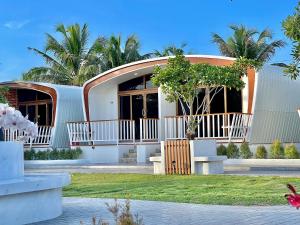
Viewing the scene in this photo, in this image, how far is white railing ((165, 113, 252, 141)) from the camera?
19.3 meters

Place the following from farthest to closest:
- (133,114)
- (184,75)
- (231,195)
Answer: (133,114), (184,75), (231,195)

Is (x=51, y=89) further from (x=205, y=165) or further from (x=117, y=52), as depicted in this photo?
(x=117, y=52)

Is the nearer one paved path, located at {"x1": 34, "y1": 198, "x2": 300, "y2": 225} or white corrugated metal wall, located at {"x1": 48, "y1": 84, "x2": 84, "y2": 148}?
paved path, located at {"x1": 34, "y1": 198, "x2": 300, "y2": 225}

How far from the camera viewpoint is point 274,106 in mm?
20516

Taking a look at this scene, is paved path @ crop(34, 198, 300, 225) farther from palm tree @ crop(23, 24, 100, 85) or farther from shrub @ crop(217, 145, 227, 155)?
palm tree @ crop(23, 24, 100, 85)

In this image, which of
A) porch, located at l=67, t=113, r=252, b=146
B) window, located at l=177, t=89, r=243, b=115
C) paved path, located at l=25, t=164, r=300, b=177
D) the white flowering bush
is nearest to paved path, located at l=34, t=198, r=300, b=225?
the white flowering bush

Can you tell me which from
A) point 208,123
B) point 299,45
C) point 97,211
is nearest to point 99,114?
point 208,123

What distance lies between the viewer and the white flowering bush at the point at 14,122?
306 inches

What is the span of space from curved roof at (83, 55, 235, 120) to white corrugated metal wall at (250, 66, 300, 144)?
58.2 inches

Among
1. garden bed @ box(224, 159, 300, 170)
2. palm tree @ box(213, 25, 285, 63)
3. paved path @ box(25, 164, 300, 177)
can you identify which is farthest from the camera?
palm tree @ box(213, 25, 285, 63)

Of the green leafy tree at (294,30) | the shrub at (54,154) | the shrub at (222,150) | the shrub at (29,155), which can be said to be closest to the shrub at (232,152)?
the shrub at (222,150)

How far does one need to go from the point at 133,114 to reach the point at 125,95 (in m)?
0.95

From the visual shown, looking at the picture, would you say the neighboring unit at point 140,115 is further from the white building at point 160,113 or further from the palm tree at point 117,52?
the palm tree at point 117,52

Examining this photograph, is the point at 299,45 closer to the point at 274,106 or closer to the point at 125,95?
the point at 274,106
